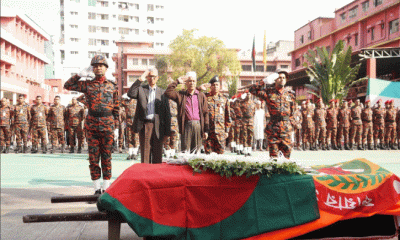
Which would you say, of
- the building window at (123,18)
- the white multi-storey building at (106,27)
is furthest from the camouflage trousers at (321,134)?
the building window at (123,18)

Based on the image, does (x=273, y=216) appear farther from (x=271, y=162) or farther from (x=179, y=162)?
(x=179, y=162)

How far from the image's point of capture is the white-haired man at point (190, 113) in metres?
6.93

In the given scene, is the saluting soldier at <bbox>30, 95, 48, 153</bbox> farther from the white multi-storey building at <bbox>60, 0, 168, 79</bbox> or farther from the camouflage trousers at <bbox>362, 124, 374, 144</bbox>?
the white multi-storey building at <bbox>60, 0, 168, 79</bbox>

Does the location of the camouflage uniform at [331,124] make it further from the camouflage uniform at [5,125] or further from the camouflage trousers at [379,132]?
the camouflage uniform at [5,125]

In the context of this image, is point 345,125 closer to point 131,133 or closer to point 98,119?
point 131,133

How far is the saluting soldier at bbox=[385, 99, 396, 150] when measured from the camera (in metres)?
17.2

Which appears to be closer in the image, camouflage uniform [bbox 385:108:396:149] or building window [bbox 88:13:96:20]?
camouflage uniform [bbox 385:108:396:149]

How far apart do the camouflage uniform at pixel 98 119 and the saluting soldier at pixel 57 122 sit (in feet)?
34.5

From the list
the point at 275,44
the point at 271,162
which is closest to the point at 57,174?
the point at 271,162

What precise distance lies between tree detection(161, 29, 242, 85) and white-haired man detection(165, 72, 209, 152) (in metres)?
33.7

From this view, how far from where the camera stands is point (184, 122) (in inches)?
277

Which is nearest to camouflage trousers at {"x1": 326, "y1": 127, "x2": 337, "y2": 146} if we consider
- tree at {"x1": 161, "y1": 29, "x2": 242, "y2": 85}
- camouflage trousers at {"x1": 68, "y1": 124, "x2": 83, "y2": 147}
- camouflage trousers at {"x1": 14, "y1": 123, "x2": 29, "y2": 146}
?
camouflage trousers at {"x1": 68, "y1": 124, "x2": 83, "y2": 147}

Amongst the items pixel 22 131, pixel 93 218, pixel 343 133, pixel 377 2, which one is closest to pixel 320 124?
pixel 343 133

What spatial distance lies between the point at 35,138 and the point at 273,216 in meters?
14.5
